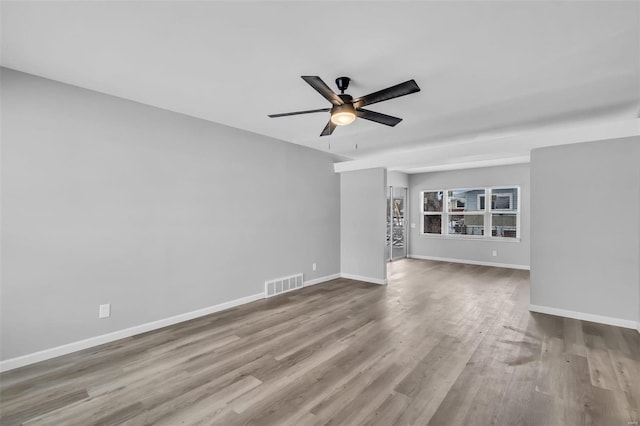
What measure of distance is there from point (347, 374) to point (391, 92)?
238 centimetres

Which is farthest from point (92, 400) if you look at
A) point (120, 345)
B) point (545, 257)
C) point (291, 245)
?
point (545, 257)

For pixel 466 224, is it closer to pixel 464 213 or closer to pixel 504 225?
pixel 464 213

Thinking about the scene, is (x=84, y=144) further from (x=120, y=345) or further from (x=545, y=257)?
(x=545, y=257)

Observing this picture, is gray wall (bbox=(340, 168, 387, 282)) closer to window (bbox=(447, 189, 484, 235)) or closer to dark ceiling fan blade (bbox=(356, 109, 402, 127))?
dark ceiling fan blade (bbox=(356, 109, 402, 127))

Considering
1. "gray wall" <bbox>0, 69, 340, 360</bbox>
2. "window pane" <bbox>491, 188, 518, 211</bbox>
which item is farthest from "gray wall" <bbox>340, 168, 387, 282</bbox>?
"window pane" <bbox>491, 188, 518, 211</bbox>

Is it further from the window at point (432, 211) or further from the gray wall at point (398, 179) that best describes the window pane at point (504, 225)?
the gray wall at point (398, 179)

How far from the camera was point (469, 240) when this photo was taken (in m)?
7.43

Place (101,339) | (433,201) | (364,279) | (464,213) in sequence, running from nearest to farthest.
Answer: (101,339), (364,279), (464,213), (433,201)

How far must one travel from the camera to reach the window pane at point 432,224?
8047 mm

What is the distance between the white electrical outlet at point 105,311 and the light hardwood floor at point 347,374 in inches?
13.1

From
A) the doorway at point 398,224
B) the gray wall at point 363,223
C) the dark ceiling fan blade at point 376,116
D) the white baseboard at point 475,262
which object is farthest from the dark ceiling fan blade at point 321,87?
the white baseboard at point 475,262

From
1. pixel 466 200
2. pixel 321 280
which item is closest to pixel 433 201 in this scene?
pixel 466 200

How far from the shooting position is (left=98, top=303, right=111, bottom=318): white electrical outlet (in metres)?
2.92

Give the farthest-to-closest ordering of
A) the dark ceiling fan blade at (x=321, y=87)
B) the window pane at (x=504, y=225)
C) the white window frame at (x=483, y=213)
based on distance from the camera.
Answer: the window pane at (x=504, y=225)
the white window frame at (x=483, y=213)
the dark ceiling fan blade at (x=321, y=87)
